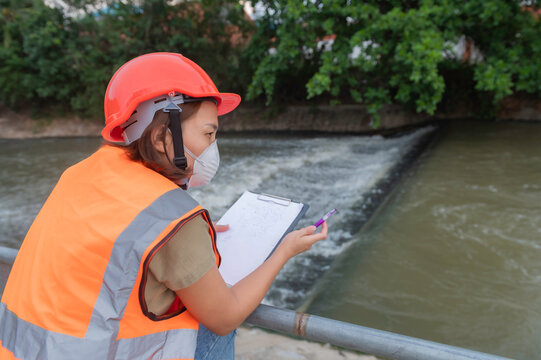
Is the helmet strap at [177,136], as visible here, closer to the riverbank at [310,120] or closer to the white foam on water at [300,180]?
the white foam on water at [300,180]

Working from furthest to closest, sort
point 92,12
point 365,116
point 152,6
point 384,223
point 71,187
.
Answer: point 92,12, point 152,6, point 365,116, point 384,223, point 71,187

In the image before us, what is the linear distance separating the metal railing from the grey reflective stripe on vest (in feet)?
1.18

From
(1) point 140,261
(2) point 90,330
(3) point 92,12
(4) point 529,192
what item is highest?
(3) point 92,12

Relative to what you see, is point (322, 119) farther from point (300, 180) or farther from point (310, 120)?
point (300, 180)

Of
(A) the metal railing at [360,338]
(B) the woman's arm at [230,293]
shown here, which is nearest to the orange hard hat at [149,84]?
(B) the woman's arm at [230,293]

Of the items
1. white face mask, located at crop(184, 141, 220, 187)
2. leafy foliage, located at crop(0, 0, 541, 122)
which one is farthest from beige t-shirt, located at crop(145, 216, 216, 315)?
leafy foliage, located at crop(0, 0, 541, 122)

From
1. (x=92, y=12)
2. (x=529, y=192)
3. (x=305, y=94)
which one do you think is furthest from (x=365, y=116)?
(x=92, y=12)

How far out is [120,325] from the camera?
2.97ft

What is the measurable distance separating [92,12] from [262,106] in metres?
6.85

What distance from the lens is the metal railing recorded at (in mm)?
938

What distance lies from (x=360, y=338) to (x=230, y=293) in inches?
14.3

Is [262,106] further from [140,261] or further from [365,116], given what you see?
[140,261]

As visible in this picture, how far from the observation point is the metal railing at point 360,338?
3.08 ft

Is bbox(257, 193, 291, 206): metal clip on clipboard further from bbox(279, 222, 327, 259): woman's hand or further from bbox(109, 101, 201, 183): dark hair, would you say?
bbox(109, 101, 201, 183): dark hair
